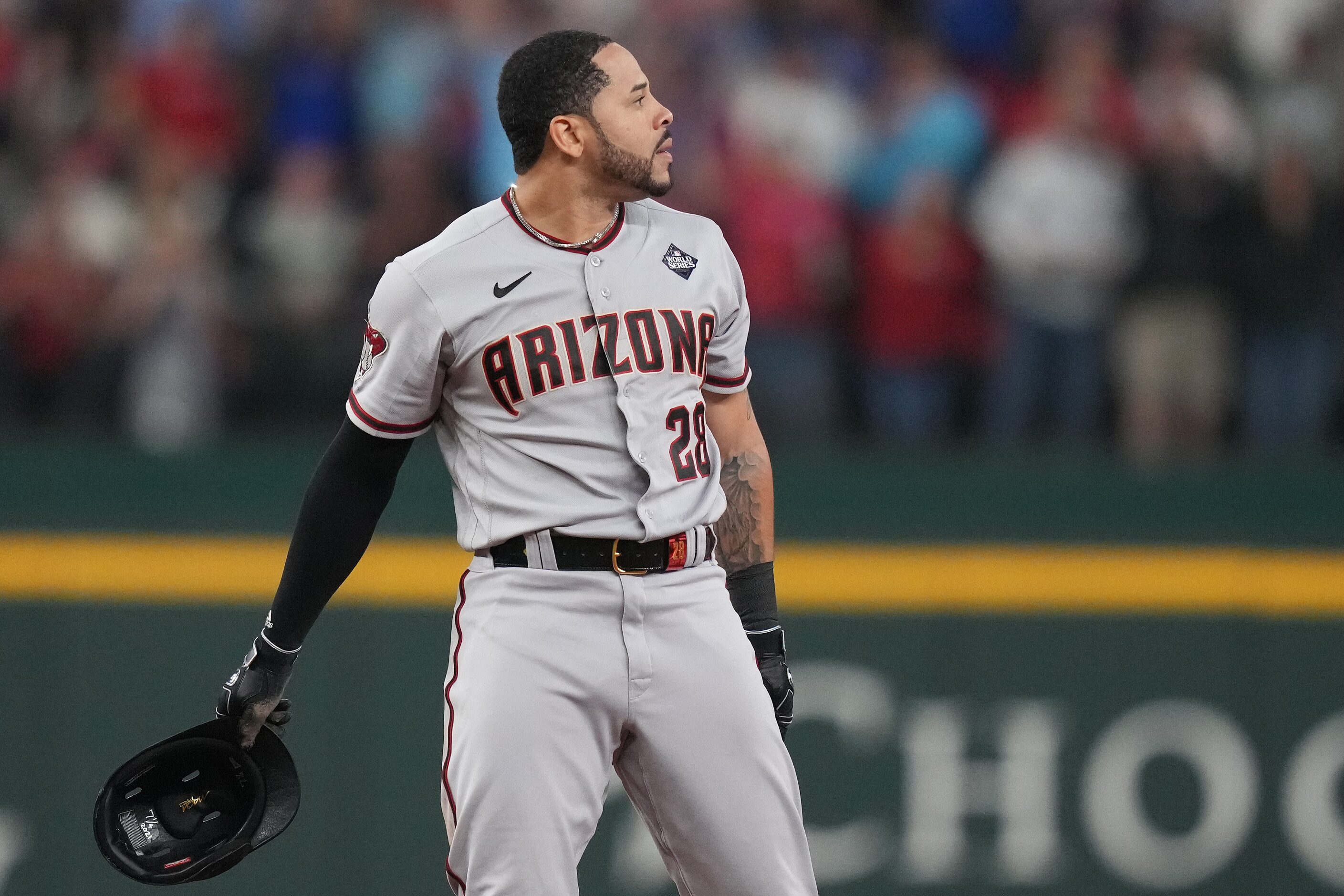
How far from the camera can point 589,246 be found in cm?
354

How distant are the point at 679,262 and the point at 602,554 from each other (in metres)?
0.62

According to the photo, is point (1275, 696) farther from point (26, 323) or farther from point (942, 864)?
point (26, 323)

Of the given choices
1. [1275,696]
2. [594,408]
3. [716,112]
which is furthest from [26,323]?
[1275,696]

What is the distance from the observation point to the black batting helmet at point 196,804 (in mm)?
3646

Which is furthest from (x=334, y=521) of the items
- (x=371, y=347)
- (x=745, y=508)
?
(x=745, y=508)

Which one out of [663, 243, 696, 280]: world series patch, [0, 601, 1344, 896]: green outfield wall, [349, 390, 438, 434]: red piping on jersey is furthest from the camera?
[0, 601, 1344, 896]: green outfield wall

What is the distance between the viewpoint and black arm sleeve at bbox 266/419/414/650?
354 cm

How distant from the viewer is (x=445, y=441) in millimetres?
3631

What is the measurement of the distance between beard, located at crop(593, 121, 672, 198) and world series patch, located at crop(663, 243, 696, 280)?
0.49 ft

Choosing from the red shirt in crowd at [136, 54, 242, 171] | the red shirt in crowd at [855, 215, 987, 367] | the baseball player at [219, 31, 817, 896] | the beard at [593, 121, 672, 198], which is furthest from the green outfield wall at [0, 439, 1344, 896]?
the beard at [593, 121, 672, 198]

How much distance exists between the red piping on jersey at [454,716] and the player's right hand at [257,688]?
0.36 meters

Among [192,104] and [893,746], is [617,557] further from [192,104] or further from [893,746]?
[192,104]

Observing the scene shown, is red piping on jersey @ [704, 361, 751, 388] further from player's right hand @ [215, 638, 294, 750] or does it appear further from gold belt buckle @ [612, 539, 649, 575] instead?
player's right hand @ [215, 638, 294, 750]

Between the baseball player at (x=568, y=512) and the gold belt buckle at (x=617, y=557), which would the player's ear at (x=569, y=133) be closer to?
the baseball player at (x=568, y=512)
